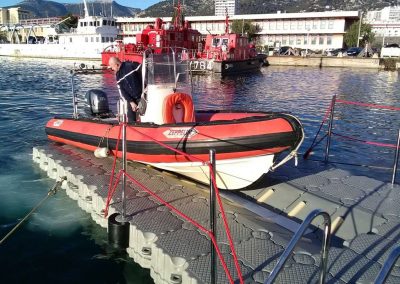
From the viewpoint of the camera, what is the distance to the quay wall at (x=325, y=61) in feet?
141

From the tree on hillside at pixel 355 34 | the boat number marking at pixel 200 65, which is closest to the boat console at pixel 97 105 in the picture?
the boat number marking at pixel 200 65

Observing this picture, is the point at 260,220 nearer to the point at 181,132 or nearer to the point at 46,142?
the point at 181,132

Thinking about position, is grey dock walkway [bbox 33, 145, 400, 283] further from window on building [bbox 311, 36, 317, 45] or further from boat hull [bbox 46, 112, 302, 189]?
window on building [bbox 311, 36, 317, 45]

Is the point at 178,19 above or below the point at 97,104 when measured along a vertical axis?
above

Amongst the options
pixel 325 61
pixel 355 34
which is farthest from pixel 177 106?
pixel 355 34

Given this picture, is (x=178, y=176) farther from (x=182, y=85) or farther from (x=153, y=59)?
(x=153, y=59)

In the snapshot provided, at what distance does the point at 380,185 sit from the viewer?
628cm

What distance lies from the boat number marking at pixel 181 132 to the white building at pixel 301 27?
6082 centimetres

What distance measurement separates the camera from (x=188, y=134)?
6.18 meters

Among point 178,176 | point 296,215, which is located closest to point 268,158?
point 296,215

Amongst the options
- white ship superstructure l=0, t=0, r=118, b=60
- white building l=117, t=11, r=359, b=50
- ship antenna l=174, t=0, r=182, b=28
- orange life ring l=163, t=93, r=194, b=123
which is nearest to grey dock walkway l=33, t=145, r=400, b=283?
orange life ring l=163, t=93, r=194, b=123

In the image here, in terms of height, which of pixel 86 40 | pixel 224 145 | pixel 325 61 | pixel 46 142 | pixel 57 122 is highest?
pixel 86 40

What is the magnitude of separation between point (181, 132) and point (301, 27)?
64.7 m

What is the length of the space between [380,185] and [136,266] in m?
4.23
